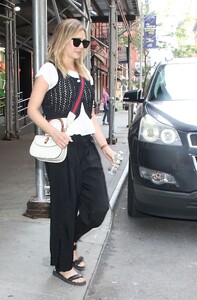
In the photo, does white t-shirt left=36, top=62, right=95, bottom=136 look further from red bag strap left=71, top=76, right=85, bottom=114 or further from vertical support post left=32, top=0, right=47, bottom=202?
vertical support post left=32, top=0, right=47, bottom=202

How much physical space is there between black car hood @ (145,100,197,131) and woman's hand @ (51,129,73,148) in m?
1.55

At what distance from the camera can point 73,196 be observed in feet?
11.0

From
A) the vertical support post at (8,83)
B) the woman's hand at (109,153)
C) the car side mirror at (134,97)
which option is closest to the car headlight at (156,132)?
the woman's hand at (109,153)

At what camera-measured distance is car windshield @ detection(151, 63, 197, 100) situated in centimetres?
538

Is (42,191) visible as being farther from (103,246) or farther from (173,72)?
(173,72)

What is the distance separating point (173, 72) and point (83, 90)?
2.75 metres

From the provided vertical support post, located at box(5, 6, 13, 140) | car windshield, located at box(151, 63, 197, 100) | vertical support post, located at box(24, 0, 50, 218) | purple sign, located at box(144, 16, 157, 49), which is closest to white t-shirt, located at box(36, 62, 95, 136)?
vertical support post, located at box(24, 0, 50, 218)

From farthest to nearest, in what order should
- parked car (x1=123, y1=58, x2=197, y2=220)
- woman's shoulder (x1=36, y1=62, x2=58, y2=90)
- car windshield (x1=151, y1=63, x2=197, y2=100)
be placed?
1. car windshield (x1=151, y1=63, x2=197, y2=100)
2. parked car (x1=123, y1=58, x2=197, y2=220)
3. woman's shoulder (x1=36, y1=62, x2=58, y2=90)

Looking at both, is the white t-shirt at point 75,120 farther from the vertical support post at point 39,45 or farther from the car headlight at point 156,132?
the vertical support post at point 39,45

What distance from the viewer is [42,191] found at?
5.16m

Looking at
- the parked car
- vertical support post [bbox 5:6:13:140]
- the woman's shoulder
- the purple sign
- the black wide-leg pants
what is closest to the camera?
the woman's shoulder

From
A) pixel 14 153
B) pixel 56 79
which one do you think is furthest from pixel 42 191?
pixel 14 153

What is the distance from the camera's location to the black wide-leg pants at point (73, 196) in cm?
333

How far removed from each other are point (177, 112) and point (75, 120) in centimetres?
157
